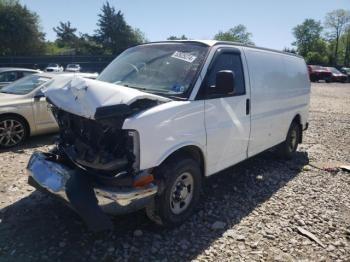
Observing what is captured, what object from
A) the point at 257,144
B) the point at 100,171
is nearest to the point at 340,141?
the point at 257,144

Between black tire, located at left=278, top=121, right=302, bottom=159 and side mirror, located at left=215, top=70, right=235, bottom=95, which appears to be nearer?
side mirror, located at left=215, top=70, right=235, bottom=95

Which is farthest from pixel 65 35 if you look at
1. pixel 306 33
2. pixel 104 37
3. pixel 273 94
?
pixel 273 94

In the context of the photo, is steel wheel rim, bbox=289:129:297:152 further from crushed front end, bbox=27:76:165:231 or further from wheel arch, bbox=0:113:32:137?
wheel arch, bbox=0:113:32:137

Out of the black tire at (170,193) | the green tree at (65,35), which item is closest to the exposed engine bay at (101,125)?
the black tire at (170,193)

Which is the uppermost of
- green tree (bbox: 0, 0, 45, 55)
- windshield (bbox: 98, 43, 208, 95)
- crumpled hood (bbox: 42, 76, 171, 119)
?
green tree (bbox: 0, 0, 45, 55)

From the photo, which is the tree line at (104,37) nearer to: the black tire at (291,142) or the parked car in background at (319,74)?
the parked car in background at (319,74)

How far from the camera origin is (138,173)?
3348 millimetres

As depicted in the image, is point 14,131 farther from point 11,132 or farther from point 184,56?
point 184,56

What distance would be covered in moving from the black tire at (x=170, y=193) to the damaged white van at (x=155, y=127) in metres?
0.01

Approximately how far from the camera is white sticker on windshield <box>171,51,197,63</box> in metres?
4.12

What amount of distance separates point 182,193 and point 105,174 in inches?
38.6

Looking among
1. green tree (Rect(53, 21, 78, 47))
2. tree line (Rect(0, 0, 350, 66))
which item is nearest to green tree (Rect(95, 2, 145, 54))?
tree line (Rect(0, 0, 350, 66))

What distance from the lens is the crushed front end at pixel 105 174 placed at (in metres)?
3.25

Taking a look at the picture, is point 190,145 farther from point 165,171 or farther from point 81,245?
point 81,245
